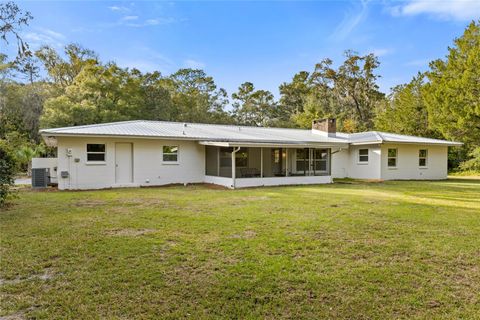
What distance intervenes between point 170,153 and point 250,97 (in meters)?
31.6

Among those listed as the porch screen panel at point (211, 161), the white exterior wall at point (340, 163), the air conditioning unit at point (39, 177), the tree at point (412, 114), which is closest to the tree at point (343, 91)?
the tree at point (412, 114)

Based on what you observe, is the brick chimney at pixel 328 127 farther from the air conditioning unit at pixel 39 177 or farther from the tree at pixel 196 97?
the tree at pixel 196 97

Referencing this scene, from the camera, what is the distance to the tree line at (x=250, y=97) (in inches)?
893

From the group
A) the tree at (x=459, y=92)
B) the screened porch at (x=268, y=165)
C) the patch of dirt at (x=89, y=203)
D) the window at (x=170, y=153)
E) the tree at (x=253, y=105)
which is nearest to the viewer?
the patch of dirt at (x=89, y=203)

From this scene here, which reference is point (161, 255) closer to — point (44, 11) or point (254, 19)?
point (44, 11)

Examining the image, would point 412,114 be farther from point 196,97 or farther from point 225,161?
point 196,97

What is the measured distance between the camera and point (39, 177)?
13086 millimetres

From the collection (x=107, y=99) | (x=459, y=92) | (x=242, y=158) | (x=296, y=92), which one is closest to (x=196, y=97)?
(x=107, y=99)

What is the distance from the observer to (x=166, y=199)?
9828 millimetres

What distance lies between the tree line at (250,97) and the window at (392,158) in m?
7.54

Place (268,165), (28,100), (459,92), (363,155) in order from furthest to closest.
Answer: (28,100) < (459,92) < (363,155) < (268,165)

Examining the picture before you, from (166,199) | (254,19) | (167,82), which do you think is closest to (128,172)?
(166,199)

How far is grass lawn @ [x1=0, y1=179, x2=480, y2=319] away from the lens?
3.11 m

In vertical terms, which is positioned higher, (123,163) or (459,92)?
(459,92)
